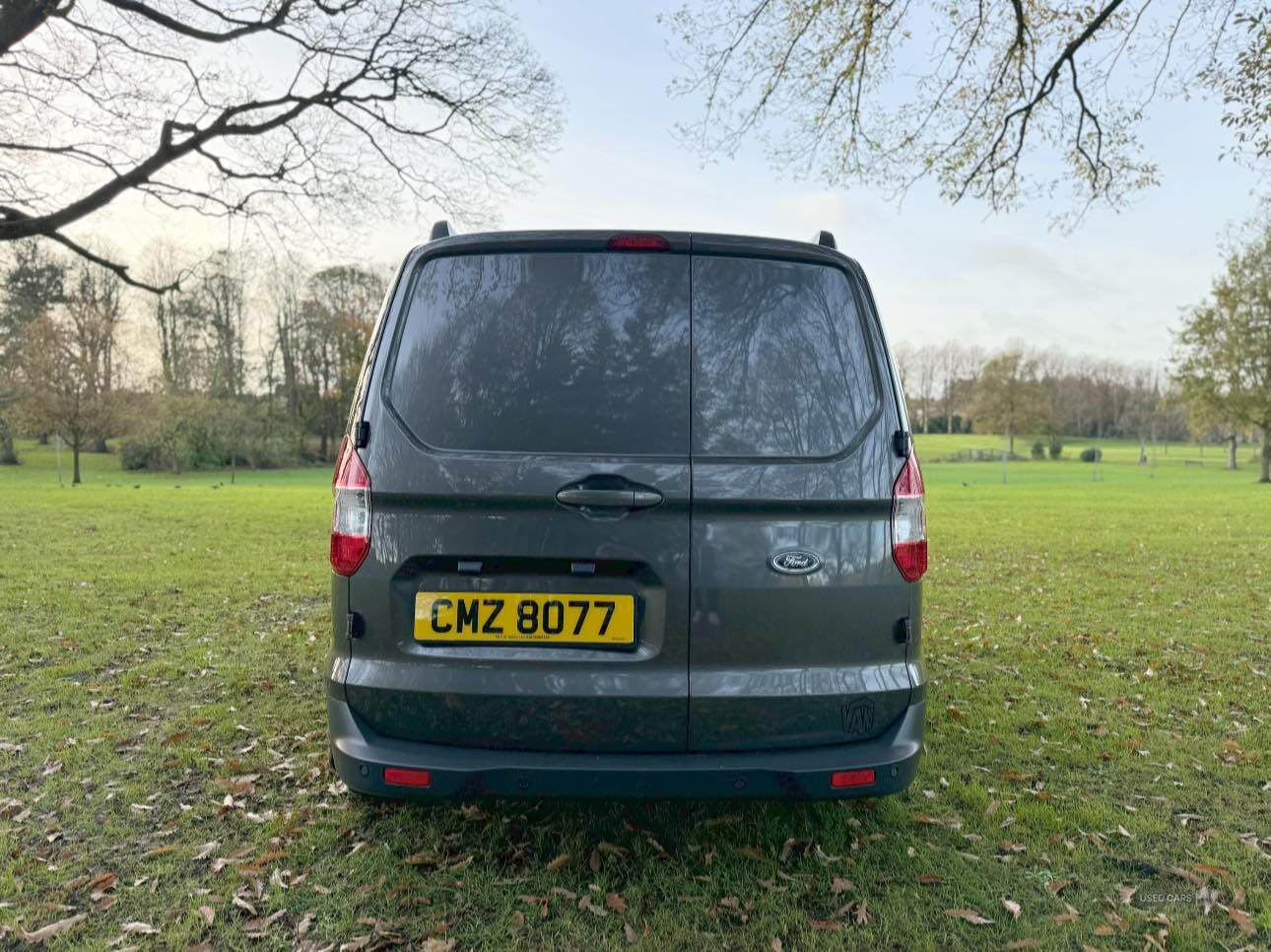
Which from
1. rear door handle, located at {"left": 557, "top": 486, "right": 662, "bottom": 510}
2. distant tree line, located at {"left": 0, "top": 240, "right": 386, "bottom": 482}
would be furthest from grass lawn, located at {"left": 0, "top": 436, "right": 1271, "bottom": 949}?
distant tree line, located at {"left": 0, "top": 240, "right": 386, "bottom": 482}

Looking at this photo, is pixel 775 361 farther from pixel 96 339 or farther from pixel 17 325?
pixel 17 325

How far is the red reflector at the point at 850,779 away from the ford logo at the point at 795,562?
60 cm

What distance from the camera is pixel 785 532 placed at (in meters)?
2.32

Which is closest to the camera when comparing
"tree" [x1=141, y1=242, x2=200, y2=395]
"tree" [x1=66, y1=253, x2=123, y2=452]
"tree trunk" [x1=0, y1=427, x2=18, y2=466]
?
"tree" [x1=66, y1=253, x2=123, y2=452]

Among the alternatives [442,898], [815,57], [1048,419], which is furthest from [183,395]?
[1048,419]

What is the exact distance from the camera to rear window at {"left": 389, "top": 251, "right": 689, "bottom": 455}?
231cm

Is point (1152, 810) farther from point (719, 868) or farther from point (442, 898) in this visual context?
point (442, 898)

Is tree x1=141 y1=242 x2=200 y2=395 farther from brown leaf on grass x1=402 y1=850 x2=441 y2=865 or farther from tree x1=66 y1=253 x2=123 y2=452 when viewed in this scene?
brown leaf on grass x1=402 y1=850 x2=441 y2=865

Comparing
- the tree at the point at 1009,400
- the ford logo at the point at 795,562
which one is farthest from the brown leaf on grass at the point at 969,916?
the tree at the point at 1009,400

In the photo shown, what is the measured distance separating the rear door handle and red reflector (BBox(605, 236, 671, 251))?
781mm

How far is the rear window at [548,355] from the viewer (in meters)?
2.31

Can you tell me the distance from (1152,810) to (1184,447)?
94019 mm

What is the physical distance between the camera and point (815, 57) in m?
8.55

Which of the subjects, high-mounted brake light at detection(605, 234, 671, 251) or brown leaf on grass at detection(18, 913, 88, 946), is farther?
high-mounted brake light at detection(605, 234, 671, 251)
